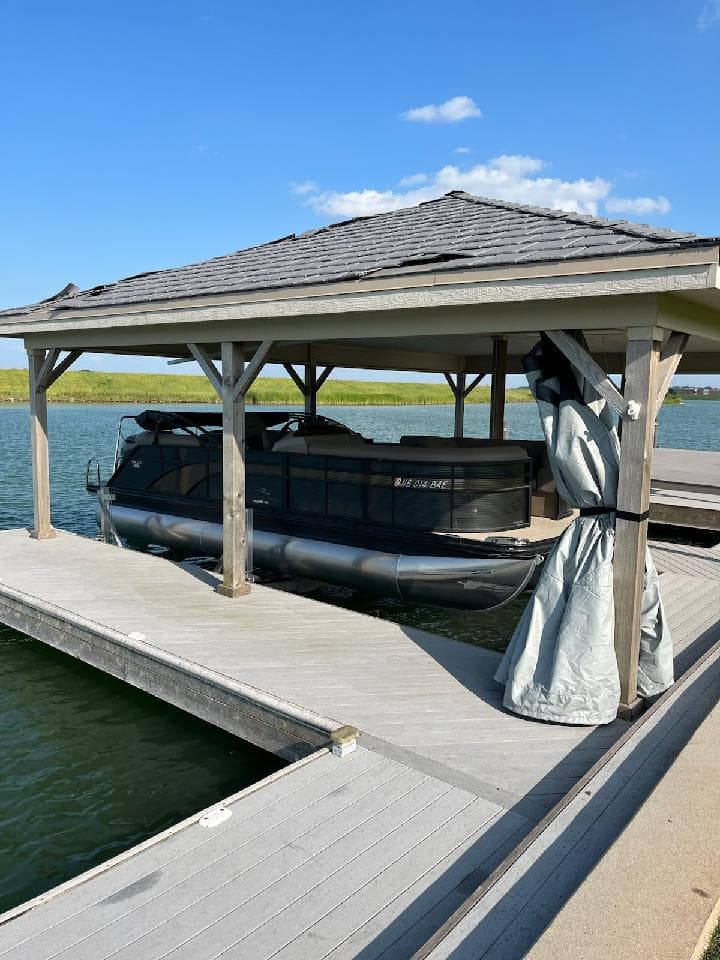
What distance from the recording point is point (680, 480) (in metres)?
14.5

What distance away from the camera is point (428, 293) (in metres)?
4.96

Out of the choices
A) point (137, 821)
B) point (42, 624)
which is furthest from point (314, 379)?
point (137, 821)

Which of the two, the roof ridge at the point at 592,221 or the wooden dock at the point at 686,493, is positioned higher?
the roof ridge at the point at 592,221

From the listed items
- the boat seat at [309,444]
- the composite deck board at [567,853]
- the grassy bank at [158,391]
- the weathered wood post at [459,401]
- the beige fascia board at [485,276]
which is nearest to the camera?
the composite deck board at [567,853]

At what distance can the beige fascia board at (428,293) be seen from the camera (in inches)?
157

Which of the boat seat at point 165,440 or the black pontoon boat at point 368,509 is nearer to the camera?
the black pontoon boat at point 368,509

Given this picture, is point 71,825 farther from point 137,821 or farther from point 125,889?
point 125,889

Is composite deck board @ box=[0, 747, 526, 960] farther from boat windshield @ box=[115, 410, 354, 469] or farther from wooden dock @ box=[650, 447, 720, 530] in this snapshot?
wooden dock @ box=[650, 447, 720, 530]

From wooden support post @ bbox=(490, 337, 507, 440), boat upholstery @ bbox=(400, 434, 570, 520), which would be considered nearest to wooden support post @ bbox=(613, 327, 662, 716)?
boat upholstery @ bbox=(400, 434, 570, 520)

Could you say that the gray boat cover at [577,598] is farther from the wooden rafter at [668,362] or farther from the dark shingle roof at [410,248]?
the dark shingle roof at [410,248]

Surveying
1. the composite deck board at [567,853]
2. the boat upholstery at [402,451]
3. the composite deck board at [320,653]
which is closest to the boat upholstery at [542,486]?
the boat upholstery at [402,451]

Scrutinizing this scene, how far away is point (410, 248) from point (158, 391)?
6907 centimetres

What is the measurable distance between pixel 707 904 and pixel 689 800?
2.31ft

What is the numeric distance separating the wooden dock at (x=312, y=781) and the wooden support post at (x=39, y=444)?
2595 mm
